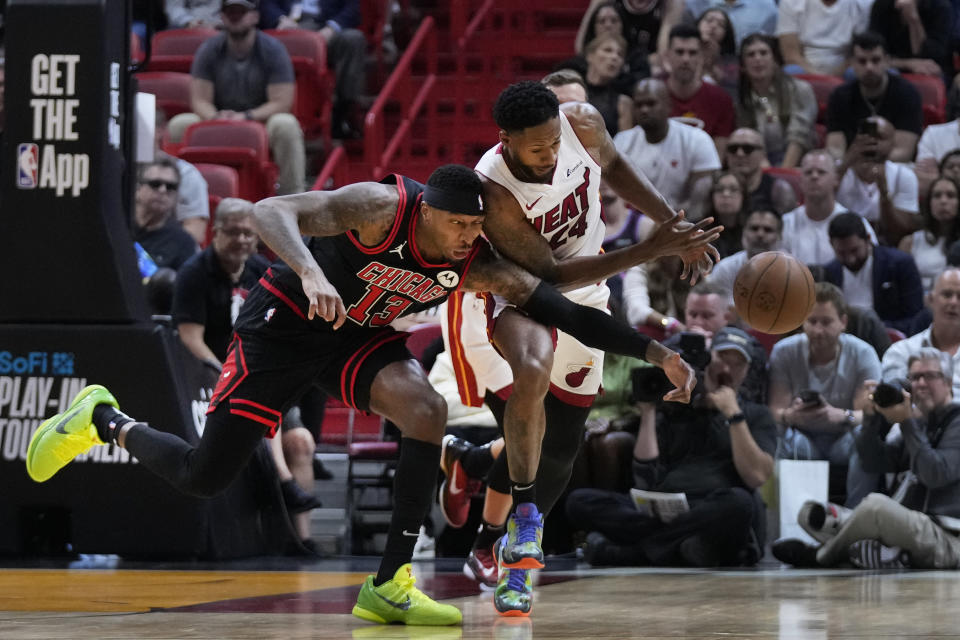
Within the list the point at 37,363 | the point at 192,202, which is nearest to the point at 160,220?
the point at 192,202

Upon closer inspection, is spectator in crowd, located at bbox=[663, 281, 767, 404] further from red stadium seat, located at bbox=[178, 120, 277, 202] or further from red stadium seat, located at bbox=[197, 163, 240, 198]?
red stadium seat, located at bbox=[178, 120, 277, 202]

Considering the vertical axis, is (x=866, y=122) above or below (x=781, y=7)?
below

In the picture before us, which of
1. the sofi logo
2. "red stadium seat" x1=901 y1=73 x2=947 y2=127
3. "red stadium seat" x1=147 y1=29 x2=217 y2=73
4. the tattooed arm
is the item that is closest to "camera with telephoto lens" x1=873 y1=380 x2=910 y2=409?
the tattooed arm

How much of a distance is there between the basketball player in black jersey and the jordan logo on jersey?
0.28 meters

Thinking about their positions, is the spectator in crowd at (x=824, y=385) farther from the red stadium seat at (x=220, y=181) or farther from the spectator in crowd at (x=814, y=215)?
the red stadium seat at (x=220, y=181)

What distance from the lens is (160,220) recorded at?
891 cm

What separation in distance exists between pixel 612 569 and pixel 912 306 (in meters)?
3.03

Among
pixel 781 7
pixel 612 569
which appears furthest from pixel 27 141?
pixel 781 7

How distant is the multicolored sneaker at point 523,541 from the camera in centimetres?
461

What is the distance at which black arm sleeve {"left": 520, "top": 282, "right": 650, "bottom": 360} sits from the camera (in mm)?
4633

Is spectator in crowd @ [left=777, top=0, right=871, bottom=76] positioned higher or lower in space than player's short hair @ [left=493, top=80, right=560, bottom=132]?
higher

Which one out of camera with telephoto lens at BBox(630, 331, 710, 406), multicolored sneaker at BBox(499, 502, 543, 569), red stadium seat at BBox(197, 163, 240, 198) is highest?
red stadium seat at BBox(197, 163, 240, 198)

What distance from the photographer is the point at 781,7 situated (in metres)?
11.4

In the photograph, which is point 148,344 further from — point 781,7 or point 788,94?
point 781,7
